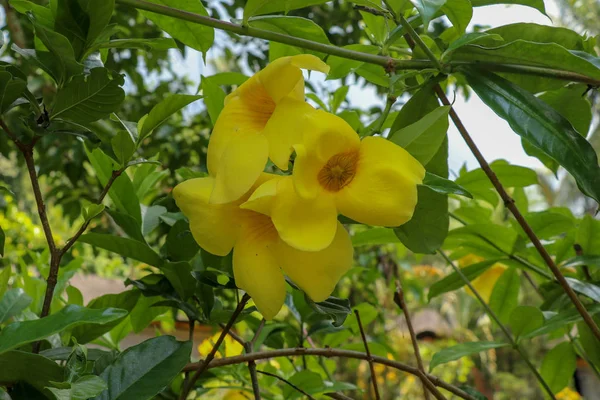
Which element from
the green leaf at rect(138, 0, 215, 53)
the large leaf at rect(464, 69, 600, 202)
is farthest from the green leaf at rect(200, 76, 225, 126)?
the large leaf at rect(464, 69, 600, 202)

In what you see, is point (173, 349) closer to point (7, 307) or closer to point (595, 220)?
point (7, 307)

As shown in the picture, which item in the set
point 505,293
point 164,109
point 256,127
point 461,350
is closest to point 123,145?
point 164,109

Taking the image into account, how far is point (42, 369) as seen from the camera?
40 cm

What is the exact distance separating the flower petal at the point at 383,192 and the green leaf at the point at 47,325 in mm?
177

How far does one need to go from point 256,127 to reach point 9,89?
0.21 m

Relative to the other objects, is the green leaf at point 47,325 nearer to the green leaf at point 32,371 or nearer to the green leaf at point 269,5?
the green leaf at point 32,371

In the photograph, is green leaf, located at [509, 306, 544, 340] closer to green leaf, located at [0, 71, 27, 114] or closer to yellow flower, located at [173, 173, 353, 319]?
yellow flower, located at [173, 173, 353, 319]

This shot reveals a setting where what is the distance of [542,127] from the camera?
44cm

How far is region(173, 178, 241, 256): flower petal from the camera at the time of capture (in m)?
0.37

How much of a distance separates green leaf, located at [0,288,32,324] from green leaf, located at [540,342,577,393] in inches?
27.3

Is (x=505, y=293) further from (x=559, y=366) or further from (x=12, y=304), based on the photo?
(x=12, y=304)

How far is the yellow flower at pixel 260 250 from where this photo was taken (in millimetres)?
354

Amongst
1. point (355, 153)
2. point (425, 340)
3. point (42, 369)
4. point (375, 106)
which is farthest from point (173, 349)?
point (425, 340)

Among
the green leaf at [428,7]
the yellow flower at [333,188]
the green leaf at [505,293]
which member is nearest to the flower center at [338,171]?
the yellow flower at [333,188]
